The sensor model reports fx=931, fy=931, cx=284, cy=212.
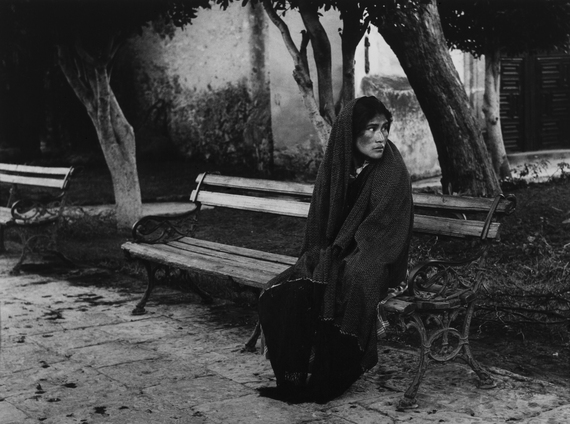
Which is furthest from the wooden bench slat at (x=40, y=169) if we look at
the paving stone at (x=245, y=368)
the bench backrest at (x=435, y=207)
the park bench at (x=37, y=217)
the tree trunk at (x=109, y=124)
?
the paving stone at (x=245, y=368)

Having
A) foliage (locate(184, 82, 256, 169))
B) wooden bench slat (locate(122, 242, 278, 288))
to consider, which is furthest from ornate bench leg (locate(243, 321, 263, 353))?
foliage (locate(184, 82, 256, 169))

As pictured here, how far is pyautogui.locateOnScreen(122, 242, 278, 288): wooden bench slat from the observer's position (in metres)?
5.15

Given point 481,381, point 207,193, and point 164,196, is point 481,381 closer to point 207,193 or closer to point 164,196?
point 207,193

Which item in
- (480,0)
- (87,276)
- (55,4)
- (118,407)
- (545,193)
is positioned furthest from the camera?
(480,0)

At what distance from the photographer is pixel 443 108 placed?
8.33m

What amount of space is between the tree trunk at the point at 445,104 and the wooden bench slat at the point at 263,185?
8.33ft

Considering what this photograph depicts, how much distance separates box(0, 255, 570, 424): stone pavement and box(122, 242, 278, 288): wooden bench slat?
403 mm

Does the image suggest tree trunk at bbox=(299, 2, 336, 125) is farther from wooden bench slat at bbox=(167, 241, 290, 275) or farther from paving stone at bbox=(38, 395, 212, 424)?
paving stone at bbox=(38, 395, 212, 424)

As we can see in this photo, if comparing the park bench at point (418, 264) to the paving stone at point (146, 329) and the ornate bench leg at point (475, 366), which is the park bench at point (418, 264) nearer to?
the ornate bench leg at point (475, 366)

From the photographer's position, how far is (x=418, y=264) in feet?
14.0

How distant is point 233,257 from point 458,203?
1.63m

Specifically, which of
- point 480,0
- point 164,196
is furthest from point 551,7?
point 164,196

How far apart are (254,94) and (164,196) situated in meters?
2.08

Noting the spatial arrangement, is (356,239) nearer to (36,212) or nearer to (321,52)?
(321,52)
